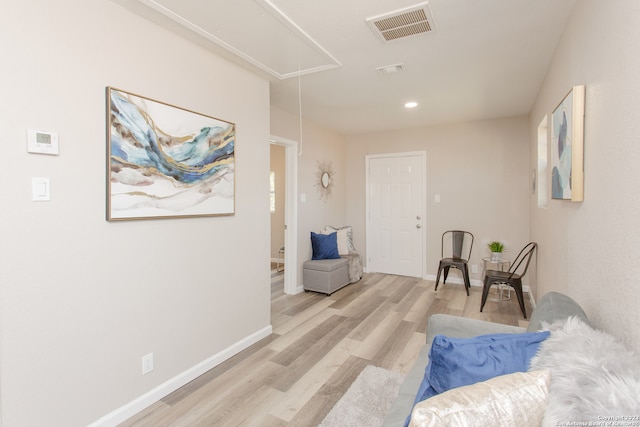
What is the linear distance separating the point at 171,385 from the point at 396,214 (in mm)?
4135

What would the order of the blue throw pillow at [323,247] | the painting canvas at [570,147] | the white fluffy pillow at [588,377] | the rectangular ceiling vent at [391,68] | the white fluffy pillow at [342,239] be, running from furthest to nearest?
the white fluffy pillow at [342,239], the blue throw pillow at [323,247], the rectangular ceiling vent at [391,68], the painting canvas at [570,147], the white fluffy pillow at [588,377]

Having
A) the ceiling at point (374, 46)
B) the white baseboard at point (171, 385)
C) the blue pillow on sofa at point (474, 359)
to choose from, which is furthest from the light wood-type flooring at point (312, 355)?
the ceiling at point (374, 46)

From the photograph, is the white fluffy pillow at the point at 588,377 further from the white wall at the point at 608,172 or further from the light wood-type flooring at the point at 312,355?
the light wood-type flooring at the point at 312,355

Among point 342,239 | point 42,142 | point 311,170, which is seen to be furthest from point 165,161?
point 342,239

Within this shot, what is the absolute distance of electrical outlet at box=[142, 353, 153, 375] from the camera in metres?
2.01

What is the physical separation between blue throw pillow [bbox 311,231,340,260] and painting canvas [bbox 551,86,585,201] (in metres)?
2.93

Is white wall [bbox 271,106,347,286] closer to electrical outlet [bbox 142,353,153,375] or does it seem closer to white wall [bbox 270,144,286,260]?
white wall [bbox 270,144,286,260]

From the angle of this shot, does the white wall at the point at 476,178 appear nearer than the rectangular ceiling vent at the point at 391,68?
No

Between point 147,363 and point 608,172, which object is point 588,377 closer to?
point 608,172

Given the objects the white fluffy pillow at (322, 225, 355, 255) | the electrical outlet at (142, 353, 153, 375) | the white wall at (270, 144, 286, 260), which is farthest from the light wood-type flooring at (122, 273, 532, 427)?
the white wall at (270, 144, 286, 260)

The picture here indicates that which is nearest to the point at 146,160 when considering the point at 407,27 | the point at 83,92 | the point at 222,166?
the point at 83,92

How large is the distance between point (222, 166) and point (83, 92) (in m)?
1.00

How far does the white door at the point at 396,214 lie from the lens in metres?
5.22

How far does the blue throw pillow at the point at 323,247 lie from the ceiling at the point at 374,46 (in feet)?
6.04
